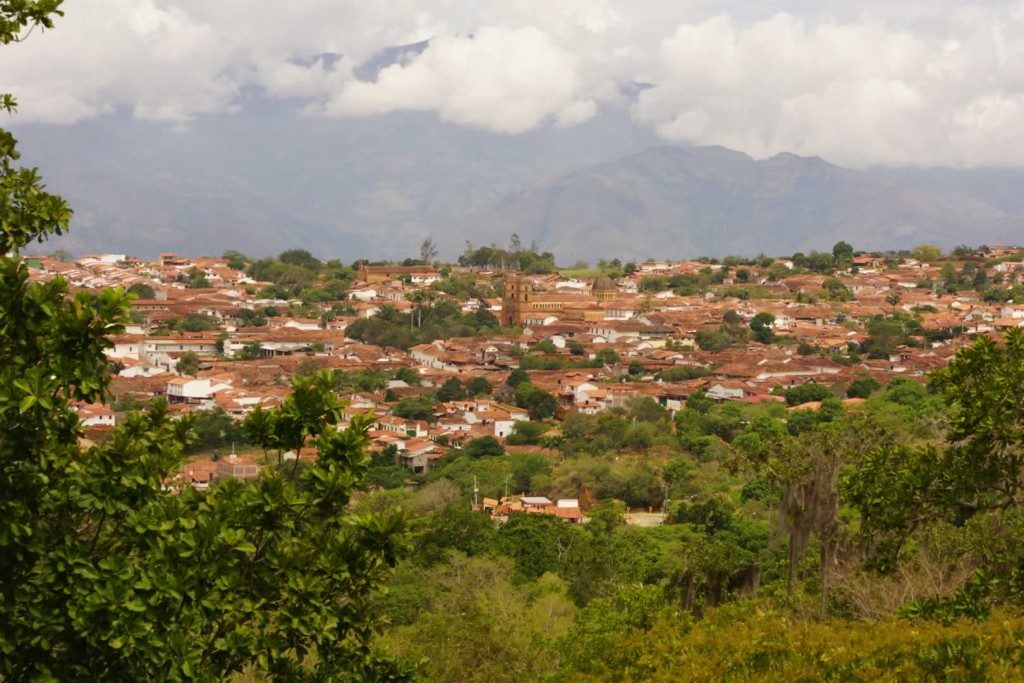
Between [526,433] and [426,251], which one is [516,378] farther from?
[426,251]

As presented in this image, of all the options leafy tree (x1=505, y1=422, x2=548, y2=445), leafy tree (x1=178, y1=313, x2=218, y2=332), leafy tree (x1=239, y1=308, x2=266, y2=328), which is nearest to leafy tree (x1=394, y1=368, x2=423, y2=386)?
leafy tree (x1=505, y1=422, x2=548, y2=445)

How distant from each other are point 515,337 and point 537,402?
16.4 metres

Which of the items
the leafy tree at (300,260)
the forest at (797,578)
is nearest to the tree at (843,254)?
the leafy tree at (300,260)

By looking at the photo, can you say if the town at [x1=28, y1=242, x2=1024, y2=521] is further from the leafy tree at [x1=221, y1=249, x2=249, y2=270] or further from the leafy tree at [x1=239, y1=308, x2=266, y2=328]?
the leafy tree at [x1=221, y1=249, x2=249, y2=270]

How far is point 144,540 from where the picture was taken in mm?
4348

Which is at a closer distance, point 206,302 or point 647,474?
point 647,474

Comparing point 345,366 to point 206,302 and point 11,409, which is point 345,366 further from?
point 11,409

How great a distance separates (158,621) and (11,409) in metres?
0.83

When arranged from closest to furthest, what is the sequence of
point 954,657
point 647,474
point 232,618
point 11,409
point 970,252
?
point 11,409, point 232,618, point 954,657, point 647,474, point 970,252

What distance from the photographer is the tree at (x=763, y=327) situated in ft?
176

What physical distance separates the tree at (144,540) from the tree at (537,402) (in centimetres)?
3288

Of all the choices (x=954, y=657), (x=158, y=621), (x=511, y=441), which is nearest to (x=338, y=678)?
(x=158, y=621)

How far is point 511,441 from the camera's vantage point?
33500 millimetres

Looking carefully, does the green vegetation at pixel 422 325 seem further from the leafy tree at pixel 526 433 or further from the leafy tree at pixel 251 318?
the leafy tree at pixel 526 433
